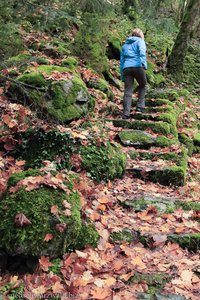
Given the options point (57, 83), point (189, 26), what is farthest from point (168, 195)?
point (189, 26)

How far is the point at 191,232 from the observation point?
443cm

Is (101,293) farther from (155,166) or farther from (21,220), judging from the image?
(155,166)

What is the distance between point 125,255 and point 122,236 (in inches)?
14.2

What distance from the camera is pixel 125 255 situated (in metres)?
3.99

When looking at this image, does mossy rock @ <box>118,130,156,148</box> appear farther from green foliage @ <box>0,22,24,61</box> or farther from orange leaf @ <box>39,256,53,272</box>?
orange leaf @ <box>39,256,53,272</box>

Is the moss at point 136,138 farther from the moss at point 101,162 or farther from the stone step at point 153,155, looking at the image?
the moss at point 101,162

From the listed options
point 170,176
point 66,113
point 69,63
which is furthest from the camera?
point 69,63

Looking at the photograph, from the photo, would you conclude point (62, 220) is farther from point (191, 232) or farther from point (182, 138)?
point (182, 138)

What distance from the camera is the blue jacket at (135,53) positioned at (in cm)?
834

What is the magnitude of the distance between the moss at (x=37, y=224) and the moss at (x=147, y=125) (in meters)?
4.32

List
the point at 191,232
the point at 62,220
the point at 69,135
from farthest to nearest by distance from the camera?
the point at 69,135 < the point at 191,232 < the point at 62,220

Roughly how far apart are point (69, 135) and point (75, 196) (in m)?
1.69

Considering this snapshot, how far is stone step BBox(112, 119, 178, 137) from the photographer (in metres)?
7.93

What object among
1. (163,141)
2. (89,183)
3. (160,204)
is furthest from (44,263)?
(163,141)
